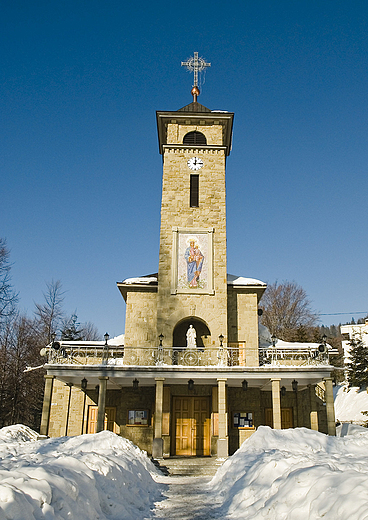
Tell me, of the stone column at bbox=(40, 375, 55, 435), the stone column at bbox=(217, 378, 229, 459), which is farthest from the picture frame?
the stone column at bbox=(40, 375, 55, 435)

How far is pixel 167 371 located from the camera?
19.7 metres

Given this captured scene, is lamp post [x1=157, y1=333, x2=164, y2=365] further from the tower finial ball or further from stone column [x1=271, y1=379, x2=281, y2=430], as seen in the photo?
the tower finial ball

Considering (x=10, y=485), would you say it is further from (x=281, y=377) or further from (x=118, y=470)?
(x=281, y=377)

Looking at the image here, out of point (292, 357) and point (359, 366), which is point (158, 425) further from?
point (359, 366)

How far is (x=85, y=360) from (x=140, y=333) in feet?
10.2

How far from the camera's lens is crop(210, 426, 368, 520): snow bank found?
545cm

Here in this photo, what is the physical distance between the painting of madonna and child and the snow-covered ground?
31.7ft

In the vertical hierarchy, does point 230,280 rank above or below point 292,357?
above

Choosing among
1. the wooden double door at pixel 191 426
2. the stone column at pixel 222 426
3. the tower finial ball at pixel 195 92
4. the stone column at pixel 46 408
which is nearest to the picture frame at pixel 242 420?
the wooden double door at pixel 191 426

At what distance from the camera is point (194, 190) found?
25047 millimetres

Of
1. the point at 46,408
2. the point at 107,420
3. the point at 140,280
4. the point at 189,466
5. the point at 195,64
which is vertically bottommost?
the point at 189,466

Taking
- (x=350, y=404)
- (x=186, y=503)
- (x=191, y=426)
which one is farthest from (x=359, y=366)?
(x=186, y=503)

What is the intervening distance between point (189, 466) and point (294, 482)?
11170mm

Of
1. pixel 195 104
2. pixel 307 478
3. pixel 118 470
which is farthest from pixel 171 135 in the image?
pixel 307 478
